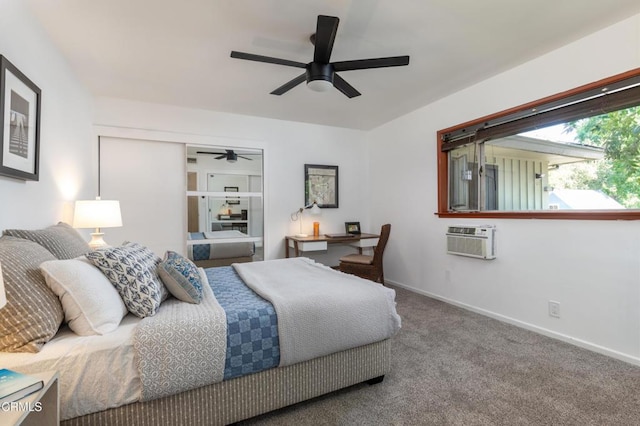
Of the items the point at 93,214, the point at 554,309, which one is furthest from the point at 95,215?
the point at 554,309

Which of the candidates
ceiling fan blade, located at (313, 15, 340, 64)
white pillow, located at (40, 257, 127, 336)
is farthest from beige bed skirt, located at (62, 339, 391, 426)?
ceiling fan blade, located at (313, 15, 340, 64)

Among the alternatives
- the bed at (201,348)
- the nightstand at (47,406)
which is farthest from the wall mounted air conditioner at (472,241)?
the nightstand at (47,406)

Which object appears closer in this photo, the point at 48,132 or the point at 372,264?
the point at 48,132

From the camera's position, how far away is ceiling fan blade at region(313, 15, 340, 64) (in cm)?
172

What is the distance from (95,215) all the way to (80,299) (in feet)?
5.14

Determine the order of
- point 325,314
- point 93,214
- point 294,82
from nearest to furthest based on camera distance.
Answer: point 325,314
point 294,82
point 93,214

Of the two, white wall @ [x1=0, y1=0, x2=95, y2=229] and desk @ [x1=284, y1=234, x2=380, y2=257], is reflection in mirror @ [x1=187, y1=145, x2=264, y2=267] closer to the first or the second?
desk @ [x1=284, y1=234, x2=380, y2=257]

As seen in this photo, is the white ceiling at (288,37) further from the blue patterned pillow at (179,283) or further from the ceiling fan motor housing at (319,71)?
the blue patterned pillow at (179,283)

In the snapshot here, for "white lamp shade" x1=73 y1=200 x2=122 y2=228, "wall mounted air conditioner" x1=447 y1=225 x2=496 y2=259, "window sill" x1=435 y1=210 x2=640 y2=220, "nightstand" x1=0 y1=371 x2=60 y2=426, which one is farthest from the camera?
"wall mounted air conditioner" x1=447 y1=225 x2=496 y2=259

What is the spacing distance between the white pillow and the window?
3.24m

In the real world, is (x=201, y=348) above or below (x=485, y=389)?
above

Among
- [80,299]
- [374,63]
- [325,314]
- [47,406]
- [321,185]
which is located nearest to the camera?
[47,406]

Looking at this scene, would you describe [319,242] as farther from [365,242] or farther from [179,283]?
[179,283]

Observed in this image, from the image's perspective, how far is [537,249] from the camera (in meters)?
2.70
